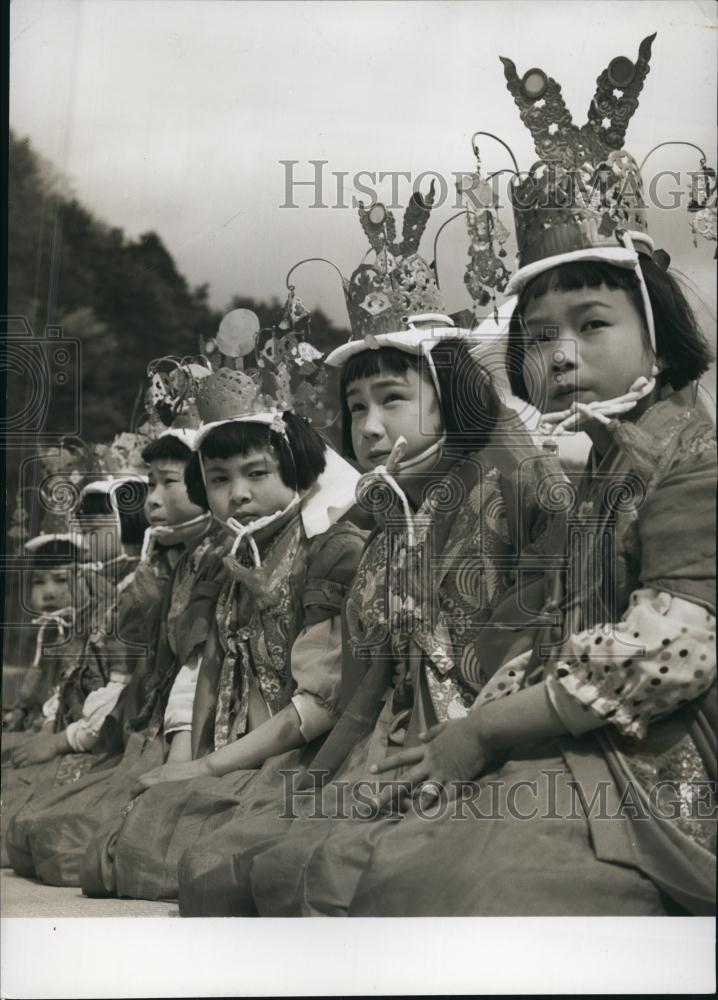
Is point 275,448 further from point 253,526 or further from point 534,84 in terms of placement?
point 534,84

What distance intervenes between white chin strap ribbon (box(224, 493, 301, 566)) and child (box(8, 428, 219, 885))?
0.38 feet

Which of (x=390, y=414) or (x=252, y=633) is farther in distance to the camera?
(x=252, y=633)

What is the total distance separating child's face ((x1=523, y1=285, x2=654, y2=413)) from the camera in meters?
5.62

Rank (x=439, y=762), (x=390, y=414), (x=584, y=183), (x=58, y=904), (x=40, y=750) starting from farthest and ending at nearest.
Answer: (x=40, y=750) → (x=58, y=904) → (x=390, y=414) → (x=584, y=183) → (x=439, y=762)

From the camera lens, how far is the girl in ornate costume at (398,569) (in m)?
5.68

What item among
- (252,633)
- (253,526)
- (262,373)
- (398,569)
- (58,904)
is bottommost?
(58,904)

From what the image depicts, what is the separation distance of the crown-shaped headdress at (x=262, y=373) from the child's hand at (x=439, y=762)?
113cm

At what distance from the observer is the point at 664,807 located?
5.44m

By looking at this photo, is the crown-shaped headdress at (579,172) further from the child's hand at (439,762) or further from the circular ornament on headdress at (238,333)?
the child's hand at (439,762)

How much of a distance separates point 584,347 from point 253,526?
4.13 feet

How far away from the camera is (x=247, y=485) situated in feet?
20.0

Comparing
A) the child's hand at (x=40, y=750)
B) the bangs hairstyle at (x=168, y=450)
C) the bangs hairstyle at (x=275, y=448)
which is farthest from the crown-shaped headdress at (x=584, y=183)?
the child's hand at (x=40, y=750)

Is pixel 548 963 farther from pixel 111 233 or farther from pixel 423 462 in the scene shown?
pixel 111 233

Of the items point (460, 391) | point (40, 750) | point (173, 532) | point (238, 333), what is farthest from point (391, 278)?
point (40, 750)
